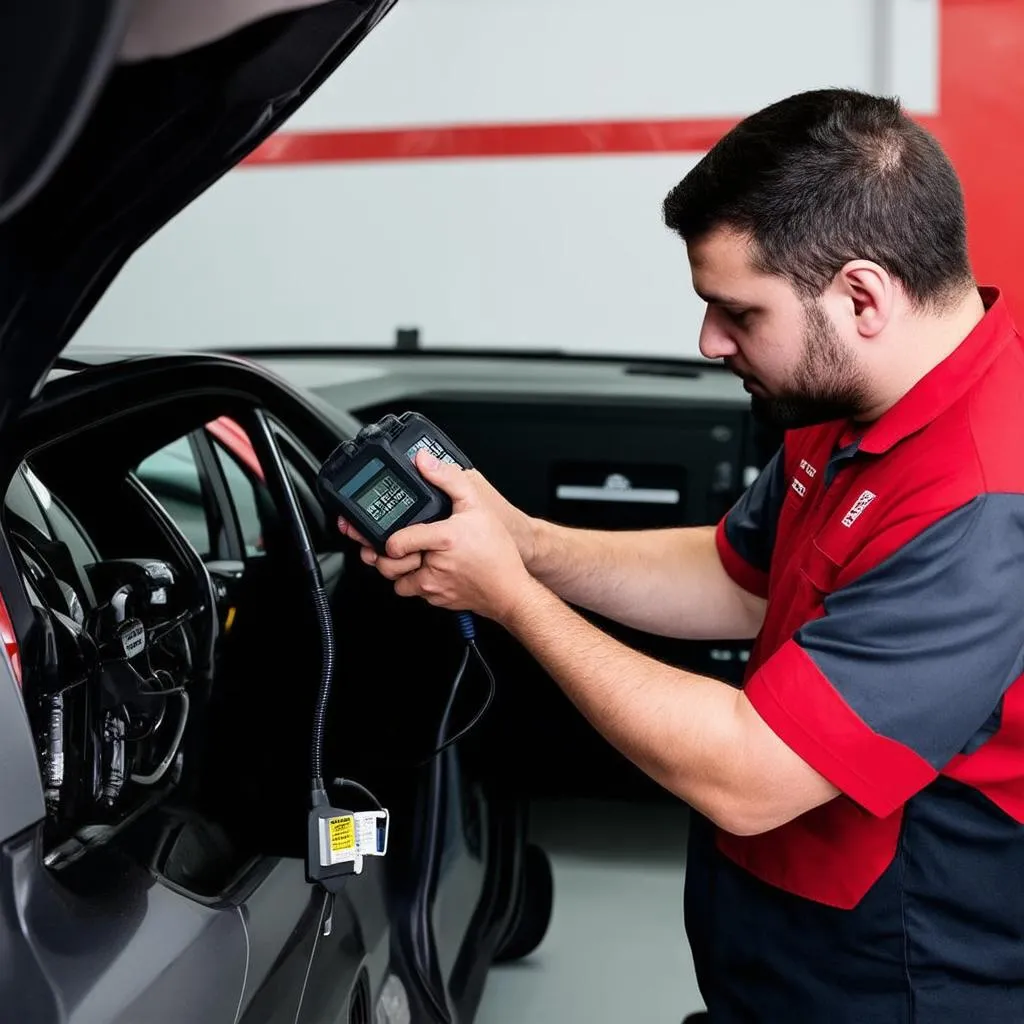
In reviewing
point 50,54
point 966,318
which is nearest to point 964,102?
point 966,318

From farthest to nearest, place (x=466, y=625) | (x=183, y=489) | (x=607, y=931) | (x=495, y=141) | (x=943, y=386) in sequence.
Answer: (x=495, y=141), (x=607, y=931), (x=183, y=489), (x=466, y=625), (x=943, y=386)

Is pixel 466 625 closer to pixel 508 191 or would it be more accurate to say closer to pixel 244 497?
pixel 244 497

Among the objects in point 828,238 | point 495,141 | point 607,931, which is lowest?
point 607,931

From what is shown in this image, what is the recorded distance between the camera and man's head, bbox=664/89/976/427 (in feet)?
3.70

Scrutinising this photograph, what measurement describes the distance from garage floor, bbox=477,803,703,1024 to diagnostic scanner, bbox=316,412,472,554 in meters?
1.19

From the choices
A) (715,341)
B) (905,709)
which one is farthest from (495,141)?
(905,709)

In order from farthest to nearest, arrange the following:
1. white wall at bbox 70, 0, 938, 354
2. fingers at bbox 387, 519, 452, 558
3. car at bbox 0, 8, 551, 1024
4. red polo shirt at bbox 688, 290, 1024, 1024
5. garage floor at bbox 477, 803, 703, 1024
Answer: white wall at bbox 70, 0, 938, 354
garage floor at bbox 477, 803, 703, 1024
fingers at bbox 387, 519, 452, 558
red polo shirt at bbox 688, 290, 1024, 1024
car at bbox 0, 8, 551, 1024

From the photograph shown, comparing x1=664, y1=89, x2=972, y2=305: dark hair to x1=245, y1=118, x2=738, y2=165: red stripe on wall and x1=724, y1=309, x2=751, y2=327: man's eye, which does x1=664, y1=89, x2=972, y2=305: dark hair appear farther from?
x1=245, y1=118, x2=738, y2=165: red stripe on wall

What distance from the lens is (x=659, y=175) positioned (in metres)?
3.30

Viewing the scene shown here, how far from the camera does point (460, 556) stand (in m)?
1.17

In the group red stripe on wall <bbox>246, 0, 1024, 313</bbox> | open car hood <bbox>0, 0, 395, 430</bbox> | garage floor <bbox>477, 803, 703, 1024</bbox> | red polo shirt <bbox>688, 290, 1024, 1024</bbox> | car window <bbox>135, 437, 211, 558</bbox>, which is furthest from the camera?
red stripe on wall <bbox>246, 0, 1024, 313</bbox>

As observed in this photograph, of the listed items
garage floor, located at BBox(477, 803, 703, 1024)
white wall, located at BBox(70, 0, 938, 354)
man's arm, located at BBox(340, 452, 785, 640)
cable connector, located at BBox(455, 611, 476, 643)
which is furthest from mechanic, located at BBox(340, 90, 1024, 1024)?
white wall, located at BBox(70, 0, 938, 354)

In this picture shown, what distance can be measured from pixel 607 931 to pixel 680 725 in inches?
53.6

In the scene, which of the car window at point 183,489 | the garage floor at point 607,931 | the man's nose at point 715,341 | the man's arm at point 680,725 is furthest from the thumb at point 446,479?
the garage floor at point 607,931
